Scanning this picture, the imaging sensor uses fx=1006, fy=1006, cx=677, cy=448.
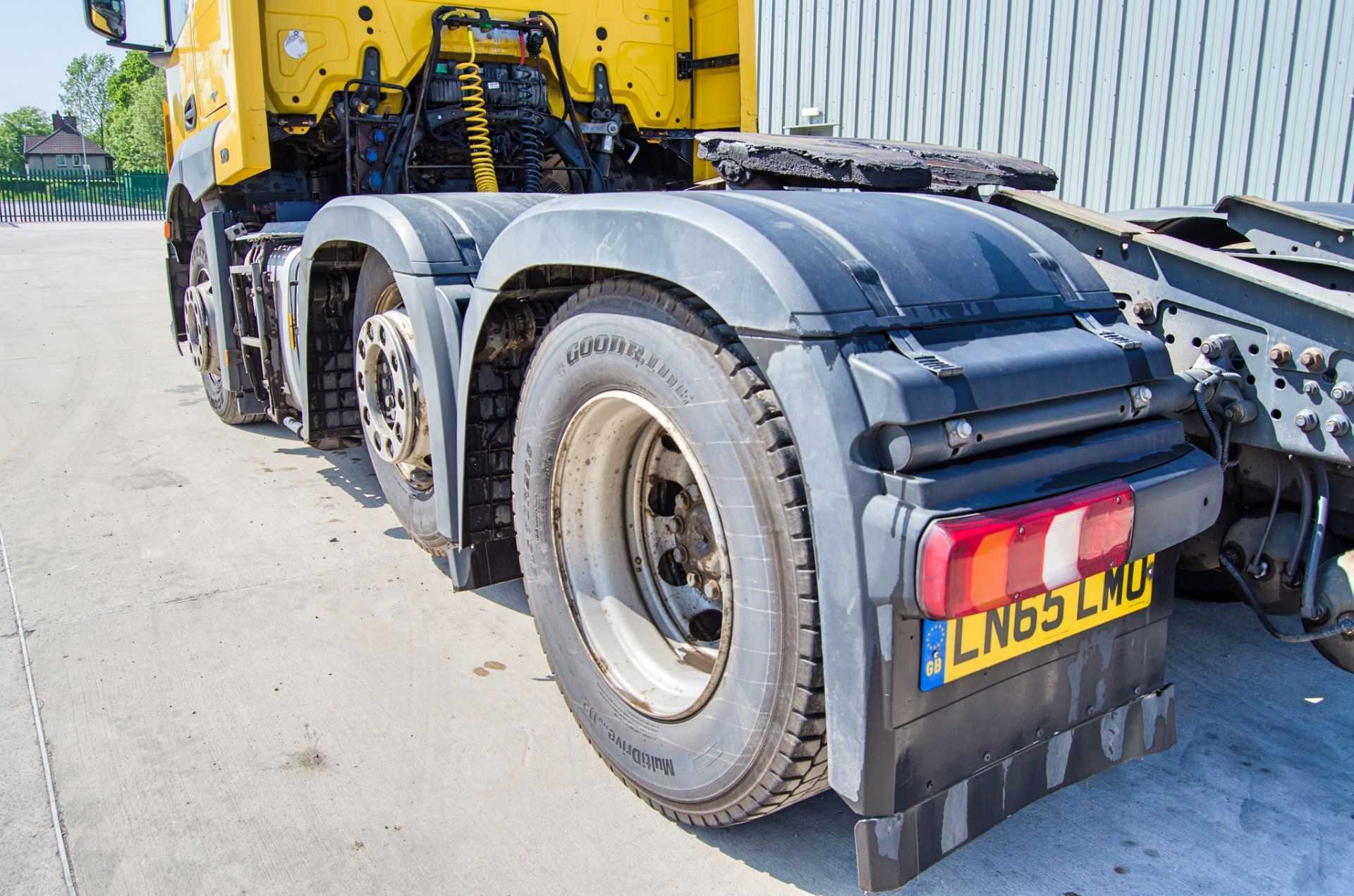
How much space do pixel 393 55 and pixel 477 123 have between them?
0.46 metres

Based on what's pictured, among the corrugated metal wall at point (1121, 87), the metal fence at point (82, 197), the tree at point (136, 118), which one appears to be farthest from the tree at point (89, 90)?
the corrugated metal wall at point (1121, 87)

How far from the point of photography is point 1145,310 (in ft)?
7.91

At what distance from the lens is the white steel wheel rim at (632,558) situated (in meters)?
2.46

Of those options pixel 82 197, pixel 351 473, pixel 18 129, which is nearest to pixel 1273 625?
pixel 351 473

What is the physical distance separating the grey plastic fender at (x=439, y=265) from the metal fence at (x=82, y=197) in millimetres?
37523

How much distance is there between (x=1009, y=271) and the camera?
6.82ft

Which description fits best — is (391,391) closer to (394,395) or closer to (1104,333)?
(394,395)

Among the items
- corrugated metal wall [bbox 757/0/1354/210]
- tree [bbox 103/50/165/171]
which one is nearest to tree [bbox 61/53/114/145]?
tree [bbox 103/50/165/171]

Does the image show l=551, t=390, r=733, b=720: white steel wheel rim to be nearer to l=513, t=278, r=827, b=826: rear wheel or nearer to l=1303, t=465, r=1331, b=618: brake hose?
l=513, t=278, r=827, b=826: rear wheel

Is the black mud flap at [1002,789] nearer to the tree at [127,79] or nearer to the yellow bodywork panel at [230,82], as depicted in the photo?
the yellow bodywork panel at [230,82]

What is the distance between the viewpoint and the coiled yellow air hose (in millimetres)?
4641

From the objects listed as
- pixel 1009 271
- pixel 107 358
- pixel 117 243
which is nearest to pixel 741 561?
pixel 1009 271

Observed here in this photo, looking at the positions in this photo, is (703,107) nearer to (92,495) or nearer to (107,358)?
(92,495)

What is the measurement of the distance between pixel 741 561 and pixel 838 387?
1.36ft
